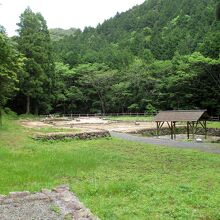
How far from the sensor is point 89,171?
13.0 m

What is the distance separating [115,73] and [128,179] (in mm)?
54496

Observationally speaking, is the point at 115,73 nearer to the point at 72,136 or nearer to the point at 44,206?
the point at 72,136

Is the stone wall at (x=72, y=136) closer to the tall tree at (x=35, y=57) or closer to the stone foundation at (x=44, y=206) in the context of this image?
the stone foundation at (x=44, y=206)

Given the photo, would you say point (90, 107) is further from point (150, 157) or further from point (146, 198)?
point (146, 198)

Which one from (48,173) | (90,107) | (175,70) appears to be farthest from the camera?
(90,107)

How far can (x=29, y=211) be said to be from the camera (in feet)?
24.7

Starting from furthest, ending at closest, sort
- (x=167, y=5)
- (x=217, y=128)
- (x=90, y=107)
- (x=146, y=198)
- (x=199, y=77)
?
(x=167, y=5)
(x=90, y=107)
(x=199, y=77)
(x=217, y=128)
(x=146, y=198)

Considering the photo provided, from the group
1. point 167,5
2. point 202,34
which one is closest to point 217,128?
point 202,34

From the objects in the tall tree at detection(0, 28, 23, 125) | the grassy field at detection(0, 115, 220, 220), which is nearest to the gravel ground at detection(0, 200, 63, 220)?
the grassy field at detection(0, 115, 220, 220)

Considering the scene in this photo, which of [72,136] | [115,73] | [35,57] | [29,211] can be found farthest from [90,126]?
[29,211]

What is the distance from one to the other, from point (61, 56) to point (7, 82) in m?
50.5

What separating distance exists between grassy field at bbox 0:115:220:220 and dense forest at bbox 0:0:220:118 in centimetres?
1187

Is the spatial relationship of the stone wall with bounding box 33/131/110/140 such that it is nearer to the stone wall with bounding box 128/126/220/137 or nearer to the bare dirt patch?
the bare dirt patch

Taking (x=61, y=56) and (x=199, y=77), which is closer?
(x=199, y=77)
